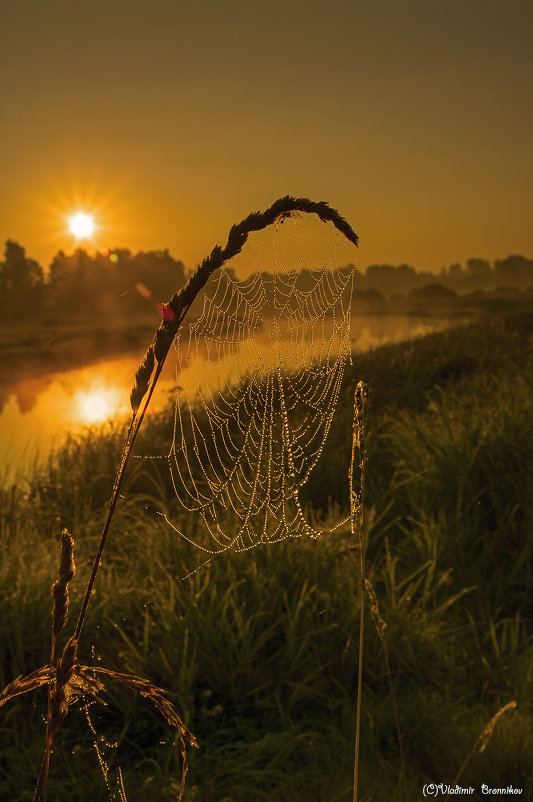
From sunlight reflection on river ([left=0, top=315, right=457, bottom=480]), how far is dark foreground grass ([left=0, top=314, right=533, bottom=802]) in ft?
5.68

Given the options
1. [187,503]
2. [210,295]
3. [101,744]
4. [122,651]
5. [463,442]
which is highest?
[210,295]

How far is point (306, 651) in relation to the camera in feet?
12.1

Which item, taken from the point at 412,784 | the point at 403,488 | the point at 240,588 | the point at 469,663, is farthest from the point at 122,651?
the point at 403,488

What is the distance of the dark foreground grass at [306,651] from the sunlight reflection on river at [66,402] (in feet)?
5.68

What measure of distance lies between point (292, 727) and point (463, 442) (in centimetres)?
280

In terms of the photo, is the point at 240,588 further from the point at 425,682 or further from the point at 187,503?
the point at 187,503

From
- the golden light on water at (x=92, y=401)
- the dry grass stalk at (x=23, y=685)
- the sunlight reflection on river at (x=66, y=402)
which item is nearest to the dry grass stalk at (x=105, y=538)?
the dry grass stalk at (x=23, y=685)

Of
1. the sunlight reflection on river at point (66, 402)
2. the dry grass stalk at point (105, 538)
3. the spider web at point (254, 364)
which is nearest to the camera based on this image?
the dry grass stalk at point (105, 538)

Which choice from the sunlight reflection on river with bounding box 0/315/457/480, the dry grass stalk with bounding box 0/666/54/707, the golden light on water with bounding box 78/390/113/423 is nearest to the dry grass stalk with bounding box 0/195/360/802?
the dry grass stalk with bounding box 0/666/54/707

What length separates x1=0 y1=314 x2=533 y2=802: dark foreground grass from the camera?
9.93ft

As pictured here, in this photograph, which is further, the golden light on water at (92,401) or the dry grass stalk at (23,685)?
the golden light on water at (92,401)

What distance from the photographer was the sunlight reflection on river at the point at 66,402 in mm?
8742

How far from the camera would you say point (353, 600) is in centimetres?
389

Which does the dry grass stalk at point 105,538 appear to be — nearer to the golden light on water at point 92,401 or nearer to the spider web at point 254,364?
the spider web at point 254,364
